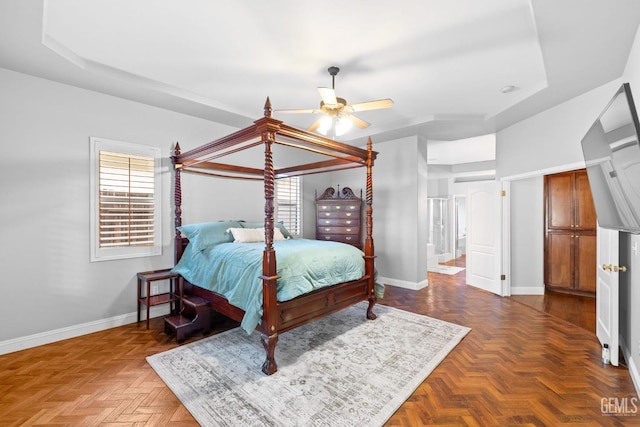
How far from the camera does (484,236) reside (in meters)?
5.18

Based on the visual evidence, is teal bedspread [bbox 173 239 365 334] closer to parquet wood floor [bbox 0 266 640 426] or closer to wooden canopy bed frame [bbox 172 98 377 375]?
wooden canopy bed frame [bbox 172 98 377 375]

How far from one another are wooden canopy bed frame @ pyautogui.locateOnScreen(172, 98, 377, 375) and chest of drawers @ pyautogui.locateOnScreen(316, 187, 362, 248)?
1.39m

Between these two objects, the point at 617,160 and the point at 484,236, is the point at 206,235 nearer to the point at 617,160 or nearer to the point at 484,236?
the point at 617,160

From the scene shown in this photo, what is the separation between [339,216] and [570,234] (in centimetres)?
403

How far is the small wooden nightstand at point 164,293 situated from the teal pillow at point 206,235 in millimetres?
513

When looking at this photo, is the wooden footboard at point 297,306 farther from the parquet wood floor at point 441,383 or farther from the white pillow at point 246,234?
the white pillow at point 246,234

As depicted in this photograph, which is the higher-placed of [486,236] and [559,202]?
[559,202]

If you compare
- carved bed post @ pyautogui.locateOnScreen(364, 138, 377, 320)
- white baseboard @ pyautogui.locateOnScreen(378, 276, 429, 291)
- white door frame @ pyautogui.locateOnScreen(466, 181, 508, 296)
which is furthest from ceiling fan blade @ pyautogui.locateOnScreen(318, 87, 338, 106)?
white door frame @ pyautogui.locateOnScreen(466, 181, 508, 296)

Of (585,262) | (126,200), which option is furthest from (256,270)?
(585,262)

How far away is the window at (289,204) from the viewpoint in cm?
543

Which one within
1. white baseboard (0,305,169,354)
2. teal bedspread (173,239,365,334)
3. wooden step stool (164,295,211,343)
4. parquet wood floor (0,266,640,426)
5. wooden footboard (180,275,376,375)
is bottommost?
parquet wood floor (0,266,640,426)

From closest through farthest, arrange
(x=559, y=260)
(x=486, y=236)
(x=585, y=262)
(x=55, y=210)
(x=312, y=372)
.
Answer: (x=312, y=372)
(x=55, y=210)
(x=585, y=262)
(x=559, y=260)
(x=486, y=236)

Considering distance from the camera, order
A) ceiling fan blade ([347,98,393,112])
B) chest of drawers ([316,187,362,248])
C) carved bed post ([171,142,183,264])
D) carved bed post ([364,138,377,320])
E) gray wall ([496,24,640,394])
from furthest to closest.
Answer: chest of drawers ([316,187,362,248]) < carved bed post ([171,142,183,264]) < carved bed post ([364,138,377,320]) < ceiling fan blade ([347,98,393,112]) < gray wall ([496,24,640,394])

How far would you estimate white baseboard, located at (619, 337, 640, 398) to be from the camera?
2.25 metres
